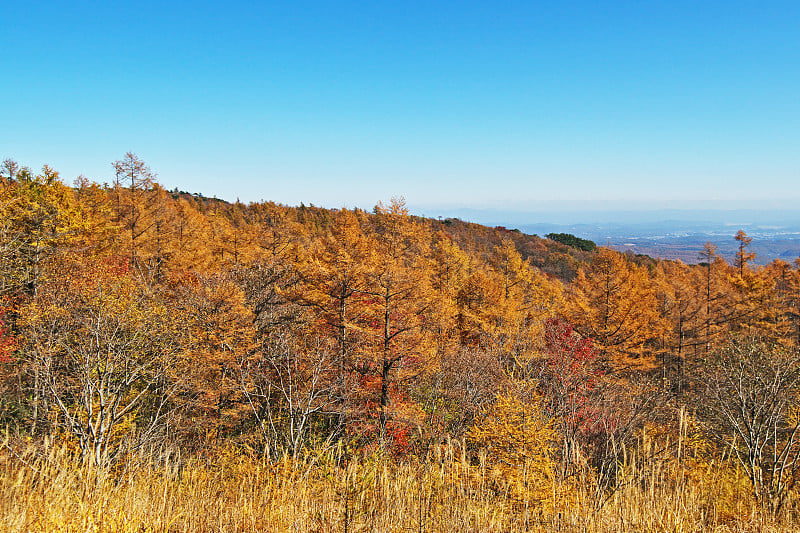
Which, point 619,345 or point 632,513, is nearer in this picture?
point 632,513

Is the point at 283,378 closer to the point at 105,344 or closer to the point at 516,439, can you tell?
the point at 105,344

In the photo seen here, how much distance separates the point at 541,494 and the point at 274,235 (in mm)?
29893

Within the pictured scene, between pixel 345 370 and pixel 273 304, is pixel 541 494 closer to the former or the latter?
pixel 345 370

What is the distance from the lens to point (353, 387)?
50.0ft

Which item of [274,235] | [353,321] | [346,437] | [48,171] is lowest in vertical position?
[346,437]

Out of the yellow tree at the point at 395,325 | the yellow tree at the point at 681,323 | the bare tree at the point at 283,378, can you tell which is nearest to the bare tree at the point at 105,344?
the bare tree at the point at 283,378

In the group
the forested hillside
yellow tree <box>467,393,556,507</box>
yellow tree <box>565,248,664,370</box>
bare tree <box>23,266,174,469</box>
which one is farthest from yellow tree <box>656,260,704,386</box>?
bare tree <box>23,266,174,469</box>

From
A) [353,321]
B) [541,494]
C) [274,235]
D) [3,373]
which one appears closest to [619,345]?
[353,321]

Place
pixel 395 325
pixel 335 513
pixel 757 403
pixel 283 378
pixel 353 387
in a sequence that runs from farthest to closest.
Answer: pixel 283 378 < pixel 395 325 < pixel 353 387 < pixel 757 403 < pixel 335 513

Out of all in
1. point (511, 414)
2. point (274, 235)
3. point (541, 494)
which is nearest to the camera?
point (541, 494)

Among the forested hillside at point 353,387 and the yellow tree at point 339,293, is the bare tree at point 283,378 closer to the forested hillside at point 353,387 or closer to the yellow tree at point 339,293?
the forested hillside at point 353,387

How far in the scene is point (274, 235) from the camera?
3148 centimetres

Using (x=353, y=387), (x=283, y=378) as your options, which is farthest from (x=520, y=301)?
(x=283, y=378)

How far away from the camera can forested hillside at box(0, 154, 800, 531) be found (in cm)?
372
